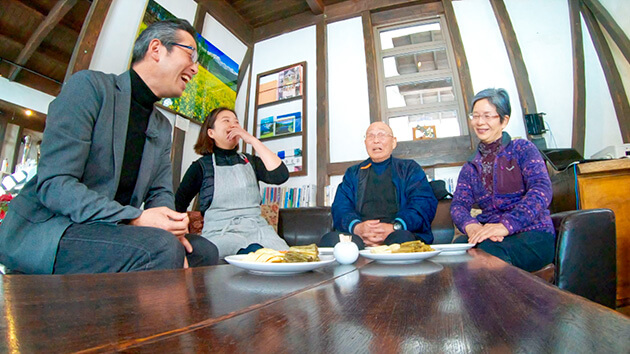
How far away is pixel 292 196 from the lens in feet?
12.4

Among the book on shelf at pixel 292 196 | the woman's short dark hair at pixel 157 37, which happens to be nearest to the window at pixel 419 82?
the book on shelf at pixel 292 196

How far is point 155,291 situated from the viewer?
44 centimetres

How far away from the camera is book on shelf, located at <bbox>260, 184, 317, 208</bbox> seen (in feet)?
12.1

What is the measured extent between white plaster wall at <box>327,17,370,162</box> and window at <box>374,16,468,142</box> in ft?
0.80

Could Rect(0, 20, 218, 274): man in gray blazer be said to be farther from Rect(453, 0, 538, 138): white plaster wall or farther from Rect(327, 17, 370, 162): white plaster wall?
Rect(453, 0, 538, 138): white plaster wall

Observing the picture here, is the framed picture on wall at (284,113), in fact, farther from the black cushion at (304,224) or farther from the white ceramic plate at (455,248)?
the white ceramic plate at (455,248)

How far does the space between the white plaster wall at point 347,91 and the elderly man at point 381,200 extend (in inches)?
60.1

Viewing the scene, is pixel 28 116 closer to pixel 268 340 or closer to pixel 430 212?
pixel 430 212

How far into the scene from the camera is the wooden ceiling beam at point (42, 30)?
8.84 ft

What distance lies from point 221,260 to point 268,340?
58.9 inches

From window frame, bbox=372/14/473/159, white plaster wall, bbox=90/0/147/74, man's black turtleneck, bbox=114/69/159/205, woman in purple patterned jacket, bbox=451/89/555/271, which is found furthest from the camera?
window frame, bbox=372/14/473/159

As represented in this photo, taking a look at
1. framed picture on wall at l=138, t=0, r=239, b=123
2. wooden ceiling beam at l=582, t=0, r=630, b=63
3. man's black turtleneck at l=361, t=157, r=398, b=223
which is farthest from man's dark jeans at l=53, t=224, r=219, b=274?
wooden ceiling beam at l=582, t=0, r=630, b=63

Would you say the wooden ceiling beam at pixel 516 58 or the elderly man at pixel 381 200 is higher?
the wooden ceiling beam at pixel 516 58

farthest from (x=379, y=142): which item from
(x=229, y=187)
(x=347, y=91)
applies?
(x=347, y=91)
